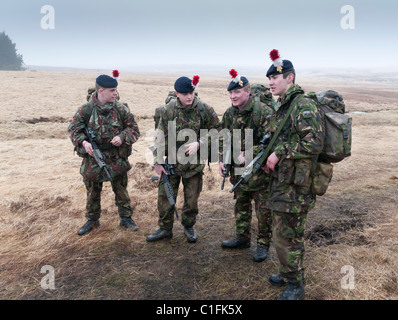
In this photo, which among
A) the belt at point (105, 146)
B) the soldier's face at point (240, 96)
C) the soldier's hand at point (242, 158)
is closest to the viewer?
the soldier's face at point (240, 96)

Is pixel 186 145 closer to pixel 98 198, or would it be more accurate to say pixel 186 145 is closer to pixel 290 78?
pixel 290 78

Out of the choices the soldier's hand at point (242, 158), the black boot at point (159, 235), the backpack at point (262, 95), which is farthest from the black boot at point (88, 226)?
the backpack at point (262, 95)

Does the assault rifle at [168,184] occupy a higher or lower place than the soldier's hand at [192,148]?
lower

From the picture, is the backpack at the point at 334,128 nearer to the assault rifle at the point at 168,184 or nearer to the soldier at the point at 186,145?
the soldier at the point at 186,145

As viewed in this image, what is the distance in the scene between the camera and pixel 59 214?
634cm

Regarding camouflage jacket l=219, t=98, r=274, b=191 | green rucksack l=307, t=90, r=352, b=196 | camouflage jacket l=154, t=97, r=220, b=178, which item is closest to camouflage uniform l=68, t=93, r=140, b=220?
camouflage jacket l=154, t=97, r=220, b=178

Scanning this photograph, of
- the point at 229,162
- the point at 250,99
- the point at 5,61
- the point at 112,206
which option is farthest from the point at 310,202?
the point at 5,61

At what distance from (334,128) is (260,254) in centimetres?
239

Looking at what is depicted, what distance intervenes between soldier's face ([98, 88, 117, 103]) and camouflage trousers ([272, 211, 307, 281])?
11.4 ft

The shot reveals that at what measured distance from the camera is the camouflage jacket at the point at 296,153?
10.9 feet

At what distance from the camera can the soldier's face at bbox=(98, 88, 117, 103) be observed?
17.1 ft

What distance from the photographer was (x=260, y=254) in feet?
15.5

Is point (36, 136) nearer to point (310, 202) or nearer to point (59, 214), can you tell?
point (59, 214)

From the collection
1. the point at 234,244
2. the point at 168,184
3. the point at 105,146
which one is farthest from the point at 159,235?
the point at 105,146
